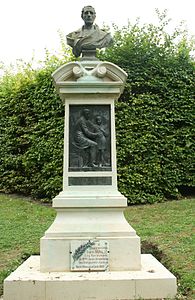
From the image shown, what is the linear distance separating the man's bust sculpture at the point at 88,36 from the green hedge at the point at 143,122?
5.60 meters

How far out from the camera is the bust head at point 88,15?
20.7 feet

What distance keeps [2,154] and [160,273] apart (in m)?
9.82

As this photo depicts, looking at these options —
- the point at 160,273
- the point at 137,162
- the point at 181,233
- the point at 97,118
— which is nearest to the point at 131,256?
the point at 160,273

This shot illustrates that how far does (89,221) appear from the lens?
5.70 m

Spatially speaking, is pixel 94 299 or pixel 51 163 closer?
pixel 94 299

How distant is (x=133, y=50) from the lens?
1238cm

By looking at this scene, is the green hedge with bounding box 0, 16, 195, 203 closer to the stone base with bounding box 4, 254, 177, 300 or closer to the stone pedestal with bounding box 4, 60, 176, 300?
the stone pedestal with bounding box 4, 60, 176, 300

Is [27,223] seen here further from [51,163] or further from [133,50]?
[133,50]

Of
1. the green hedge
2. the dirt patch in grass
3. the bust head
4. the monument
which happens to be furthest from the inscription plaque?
the green hedge

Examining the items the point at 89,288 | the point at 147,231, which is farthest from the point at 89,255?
the point at 147,231

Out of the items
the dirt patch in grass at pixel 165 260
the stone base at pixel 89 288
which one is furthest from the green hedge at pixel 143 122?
the stone base at pixel 89 288

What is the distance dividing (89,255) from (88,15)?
3.46 metres

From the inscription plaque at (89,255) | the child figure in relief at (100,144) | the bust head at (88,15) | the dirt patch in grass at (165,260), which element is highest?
the bust head at (88,15)

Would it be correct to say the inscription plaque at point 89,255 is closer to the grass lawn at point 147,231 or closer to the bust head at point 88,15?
the grass lawn at point 147,231
